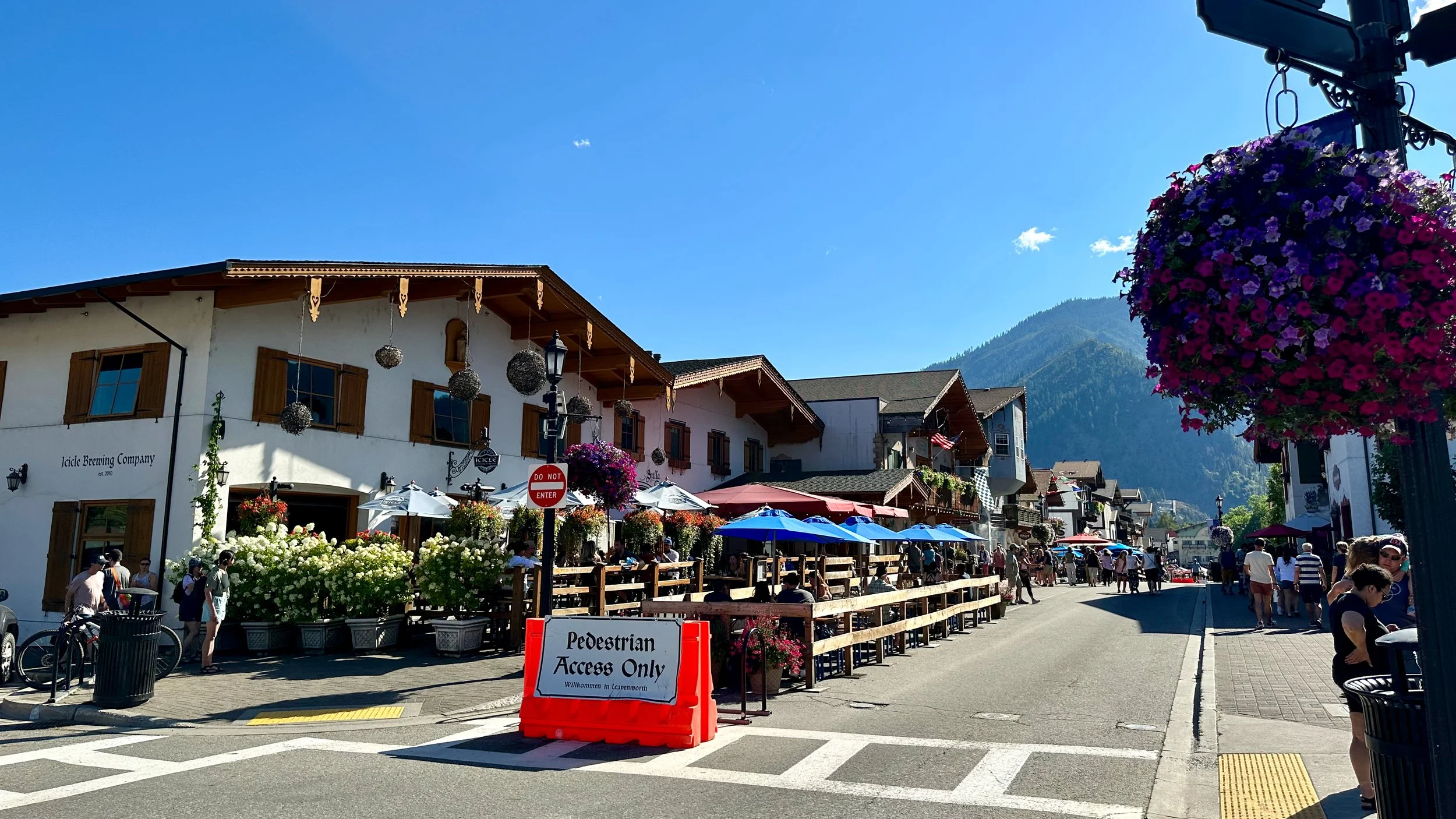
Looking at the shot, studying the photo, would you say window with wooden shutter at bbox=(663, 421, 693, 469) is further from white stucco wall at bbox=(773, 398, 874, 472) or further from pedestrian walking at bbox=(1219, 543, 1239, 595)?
pedestrian walking at bbox=(1219, 543, 1239, 595)

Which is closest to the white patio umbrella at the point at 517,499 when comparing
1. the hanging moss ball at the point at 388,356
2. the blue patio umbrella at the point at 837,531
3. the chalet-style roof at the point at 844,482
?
the hanging moss ball at the point at 388,356

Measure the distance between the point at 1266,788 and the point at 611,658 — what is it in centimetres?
522

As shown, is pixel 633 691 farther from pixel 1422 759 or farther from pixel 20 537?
pixel 20 537

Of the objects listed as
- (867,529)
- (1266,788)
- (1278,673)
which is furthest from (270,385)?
(1278,673)

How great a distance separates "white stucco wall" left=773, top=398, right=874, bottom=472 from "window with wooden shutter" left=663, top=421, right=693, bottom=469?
661 centimetres

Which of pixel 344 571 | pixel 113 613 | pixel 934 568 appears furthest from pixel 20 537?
pixel 934 568

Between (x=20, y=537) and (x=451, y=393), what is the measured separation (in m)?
7.82

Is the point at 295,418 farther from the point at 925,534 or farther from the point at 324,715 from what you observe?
the point at 925,534

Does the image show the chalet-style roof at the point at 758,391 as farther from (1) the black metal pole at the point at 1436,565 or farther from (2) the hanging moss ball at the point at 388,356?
(1) the black metal pole at the point at 1436,565

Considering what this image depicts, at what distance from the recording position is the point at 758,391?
31.4 meters

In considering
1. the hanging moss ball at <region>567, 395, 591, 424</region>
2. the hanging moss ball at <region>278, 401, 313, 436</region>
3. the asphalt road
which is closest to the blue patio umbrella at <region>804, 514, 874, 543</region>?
the hanging moss ball at <region>567, 395, 591, 424</region>

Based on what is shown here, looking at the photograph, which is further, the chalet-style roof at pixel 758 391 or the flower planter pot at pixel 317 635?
the chalet-style roof at pixel 758 391

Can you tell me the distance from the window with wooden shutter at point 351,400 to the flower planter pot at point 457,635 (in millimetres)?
5200

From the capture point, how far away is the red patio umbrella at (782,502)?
23.1 meters
